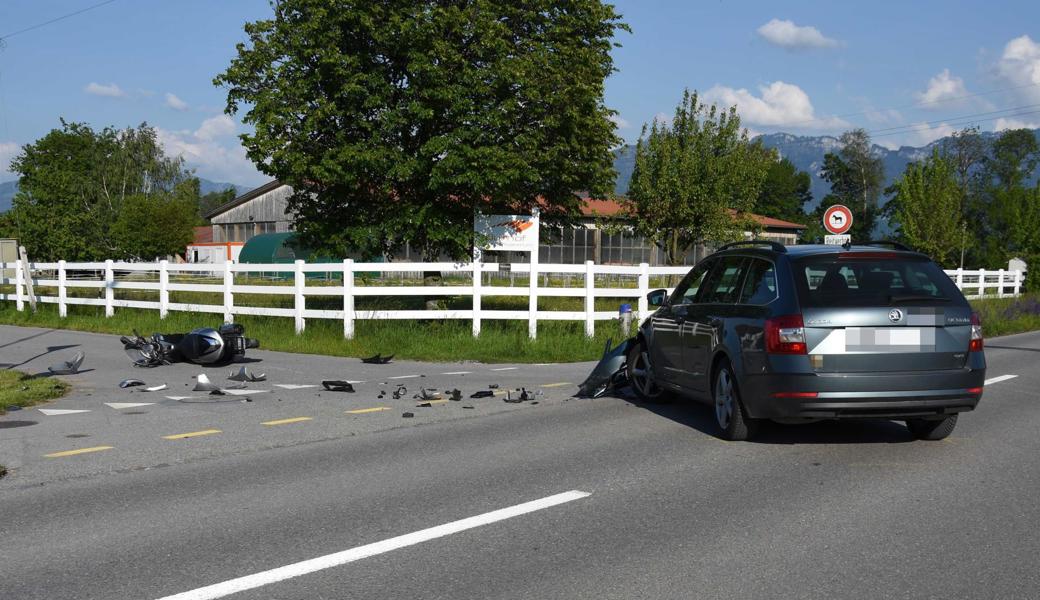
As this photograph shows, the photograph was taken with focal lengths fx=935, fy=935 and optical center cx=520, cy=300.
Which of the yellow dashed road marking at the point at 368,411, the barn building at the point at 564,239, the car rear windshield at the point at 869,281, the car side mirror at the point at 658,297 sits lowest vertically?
the yellow dashed road marking at the point at 368,411

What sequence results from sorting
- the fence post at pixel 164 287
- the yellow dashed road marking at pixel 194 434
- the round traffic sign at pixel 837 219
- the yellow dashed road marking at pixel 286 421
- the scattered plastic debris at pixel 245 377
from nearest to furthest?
the yellow dashed road marking at pixel 194 434 → the yellow dashed road marking at pixel 286 421 → the scattered plastic debris at pixel 245 377 → the round traffic sign at pixel 837 219 → the fence post at pixel 164 287

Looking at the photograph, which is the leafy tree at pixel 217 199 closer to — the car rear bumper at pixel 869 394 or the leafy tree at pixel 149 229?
the leafy tree at pixel 149 229

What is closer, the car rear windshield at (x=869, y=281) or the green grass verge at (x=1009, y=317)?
the car rear windshield at (x=869, y=281)

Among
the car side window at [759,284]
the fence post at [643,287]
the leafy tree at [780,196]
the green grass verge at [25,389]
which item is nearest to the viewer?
the car side window at [759,284]

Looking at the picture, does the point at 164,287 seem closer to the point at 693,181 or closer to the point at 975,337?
the point at 975,337

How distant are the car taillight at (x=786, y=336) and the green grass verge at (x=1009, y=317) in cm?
1734

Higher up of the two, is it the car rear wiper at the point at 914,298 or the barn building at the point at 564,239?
the barn building at the point at 564,239

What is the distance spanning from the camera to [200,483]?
622cm

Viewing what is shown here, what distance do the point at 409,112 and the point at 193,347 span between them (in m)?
11.6

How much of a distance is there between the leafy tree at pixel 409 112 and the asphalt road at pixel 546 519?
51.3 feet

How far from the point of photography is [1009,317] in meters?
25.0

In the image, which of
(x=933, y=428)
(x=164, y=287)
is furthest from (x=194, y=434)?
(x=164, y=287)

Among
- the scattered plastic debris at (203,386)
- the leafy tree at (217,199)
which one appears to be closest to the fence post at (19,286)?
the scattered plastic debris at (203,386)

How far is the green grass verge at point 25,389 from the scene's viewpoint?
9723mm
